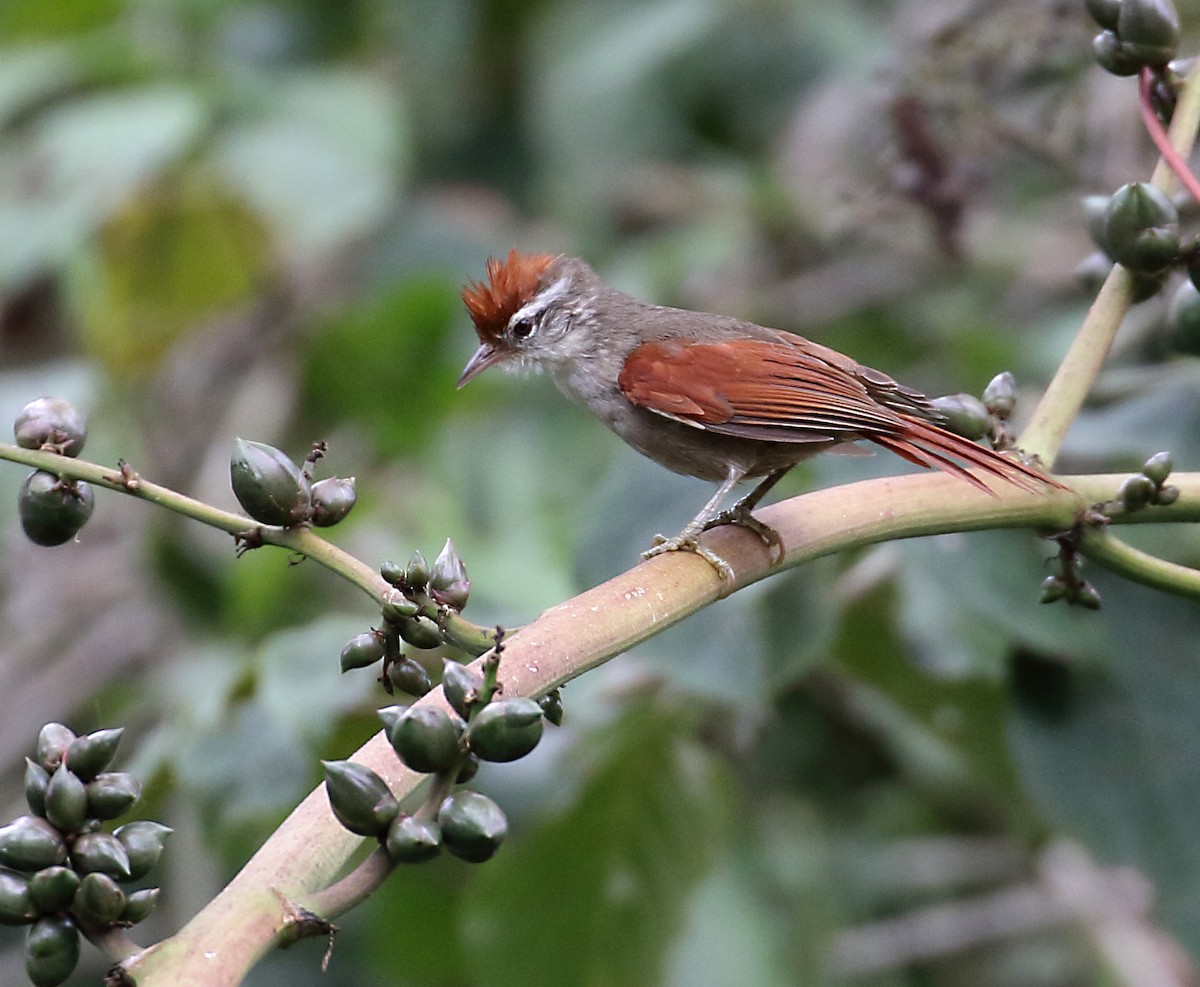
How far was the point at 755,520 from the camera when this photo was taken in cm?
187

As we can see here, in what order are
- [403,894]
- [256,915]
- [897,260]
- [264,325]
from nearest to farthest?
[256,915]
[403,894]
[897,260]
[264,325]

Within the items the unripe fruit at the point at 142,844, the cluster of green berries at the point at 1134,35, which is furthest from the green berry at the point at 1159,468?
the unripe fruit at the point at 142,844

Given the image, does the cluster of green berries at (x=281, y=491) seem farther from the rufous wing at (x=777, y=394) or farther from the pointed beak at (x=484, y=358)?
the pointed beak at (x=484, y=358)

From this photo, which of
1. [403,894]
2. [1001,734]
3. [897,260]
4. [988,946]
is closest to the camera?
[1001,734]

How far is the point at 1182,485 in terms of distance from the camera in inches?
68.4

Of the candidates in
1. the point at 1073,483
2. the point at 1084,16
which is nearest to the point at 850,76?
the point at 1084,16

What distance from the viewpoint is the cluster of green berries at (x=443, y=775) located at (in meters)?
1.17

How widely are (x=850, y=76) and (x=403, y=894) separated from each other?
2819 millimetres

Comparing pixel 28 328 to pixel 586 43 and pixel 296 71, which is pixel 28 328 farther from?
pixel 586 43

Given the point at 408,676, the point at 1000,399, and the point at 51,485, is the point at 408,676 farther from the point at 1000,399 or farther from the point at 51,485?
the point at 1000,399

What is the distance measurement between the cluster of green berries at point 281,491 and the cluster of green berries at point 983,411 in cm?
81

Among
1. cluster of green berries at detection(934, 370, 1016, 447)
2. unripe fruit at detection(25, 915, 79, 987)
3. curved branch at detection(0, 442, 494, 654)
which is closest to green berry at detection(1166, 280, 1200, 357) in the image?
cluster of green berries at detection(934, 370, 1016, 447)

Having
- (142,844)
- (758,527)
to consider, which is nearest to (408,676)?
(142,844)

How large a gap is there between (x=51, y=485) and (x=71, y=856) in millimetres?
387
